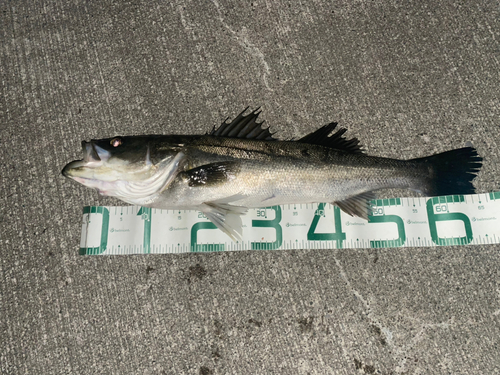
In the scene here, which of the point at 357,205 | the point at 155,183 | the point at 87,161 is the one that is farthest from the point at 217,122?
the point at 357,205

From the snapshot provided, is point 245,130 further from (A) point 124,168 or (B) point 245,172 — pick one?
(A) point 124,168

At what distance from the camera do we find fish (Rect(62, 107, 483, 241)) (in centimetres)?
233

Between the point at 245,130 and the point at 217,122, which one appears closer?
the point at 245,130

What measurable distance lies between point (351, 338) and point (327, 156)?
142 cm

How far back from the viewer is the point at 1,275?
263 cm

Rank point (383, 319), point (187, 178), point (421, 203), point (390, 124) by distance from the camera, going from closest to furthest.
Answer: point (187, 178) → point (383, 319) → point (421, 203) → point (390, 124)

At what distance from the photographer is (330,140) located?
254cm

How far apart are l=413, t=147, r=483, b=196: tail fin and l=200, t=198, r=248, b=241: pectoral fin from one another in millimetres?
1502

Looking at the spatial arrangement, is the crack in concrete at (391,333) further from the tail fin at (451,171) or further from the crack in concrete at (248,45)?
the crack in concrete at (248,45)

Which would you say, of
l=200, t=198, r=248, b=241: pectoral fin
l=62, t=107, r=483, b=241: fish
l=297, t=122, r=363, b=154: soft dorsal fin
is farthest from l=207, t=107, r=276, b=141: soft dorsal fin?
l=200, t=198, r=248, b=241: pectoral fin

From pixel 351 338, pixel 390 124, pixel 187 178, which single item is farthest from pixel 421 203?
pixel 187 178

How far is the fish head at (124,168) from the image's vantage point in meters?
2.27

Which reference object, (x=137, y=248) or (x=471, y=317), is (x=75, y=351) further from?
(x=471, y=317)

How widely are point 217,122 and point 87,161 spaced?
1145 mm
